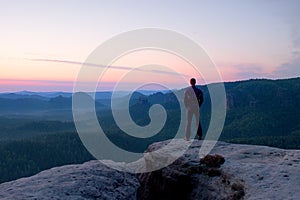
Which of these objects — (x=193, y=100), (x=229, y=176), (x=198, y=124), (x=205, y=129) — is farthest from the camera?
(x=205, y=129)

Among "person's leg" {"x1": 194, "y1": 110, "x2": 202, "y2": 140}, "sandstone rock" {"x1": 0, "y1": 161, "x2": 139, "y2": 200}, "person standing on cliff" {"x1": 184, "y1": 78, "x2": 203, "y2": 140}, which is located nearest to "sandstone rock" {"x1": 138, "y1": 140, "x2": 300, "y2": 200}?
"person's leg" {"x1": 194, "y1": 110, "x2": 202, "y2": 140}

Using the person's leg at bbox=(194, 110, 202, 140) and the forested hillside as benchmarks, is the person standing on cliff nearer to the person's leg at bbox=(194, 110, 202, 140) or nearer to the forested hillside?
the person's leg at bbox=(194, 110, 202, 140)

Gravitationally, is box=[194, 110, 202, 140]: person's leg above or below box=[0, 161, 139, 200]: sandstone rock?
above

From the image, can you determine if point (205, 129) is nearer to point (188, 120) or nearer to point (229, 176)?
point (188, 120)

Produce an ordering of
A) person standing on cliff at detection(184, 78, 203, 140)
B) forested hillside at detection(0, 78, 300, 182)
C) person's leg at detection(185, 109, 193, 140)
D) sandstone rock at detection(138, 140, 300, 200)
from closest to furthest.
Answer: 1. sandstone rock at detection(138, 140, 300, 200)
2. person standing on cliff at detection(184, 78, 203, 140)
3. person's leg at detection(185, 109, 193, 140)
4. forested hillside at detection(0, 78, 300, 182)

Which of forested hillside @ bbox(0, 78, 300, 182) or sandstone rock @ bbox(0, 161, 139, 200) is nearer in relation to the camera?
sandstone rock @ bbox(0, 161, 139, 200)

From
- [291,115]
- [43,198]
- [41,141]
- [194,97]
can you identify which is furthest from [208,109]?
[43,198]

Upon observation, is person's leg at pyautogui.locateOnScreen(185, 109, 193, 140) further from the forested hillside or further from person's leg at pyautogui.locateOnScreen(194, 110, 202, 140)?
the forested hillside

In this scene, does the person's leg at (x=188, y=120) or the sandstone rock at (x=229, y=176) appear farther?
the person's leg at (x=188, y=120)

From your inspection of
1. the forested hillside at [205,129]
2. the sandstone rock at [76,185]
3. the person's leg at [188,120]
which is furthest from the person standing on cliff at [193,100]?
the forested hillside at [205,129]

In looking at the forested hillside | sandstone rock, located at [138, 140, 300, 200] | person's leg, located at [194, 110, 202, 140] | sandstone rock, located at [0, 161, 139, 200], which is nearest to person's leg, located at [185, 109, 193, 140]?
person's leg, located at [194, 110, 202, 140]

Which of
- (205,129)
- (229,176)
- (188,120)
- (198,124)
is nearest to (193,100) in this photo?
(188,120)

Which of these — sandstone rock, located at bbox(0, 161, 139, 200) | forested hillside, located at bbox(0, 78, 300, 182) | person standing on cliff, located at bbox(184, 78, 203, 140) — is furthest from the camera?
forested hillside, located at bbox(0, 78, 300, 182)

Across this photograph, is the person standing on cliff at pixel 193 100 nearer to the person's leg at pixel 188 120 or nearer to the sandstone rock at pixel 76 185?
the person's leg at pixel 188 120
